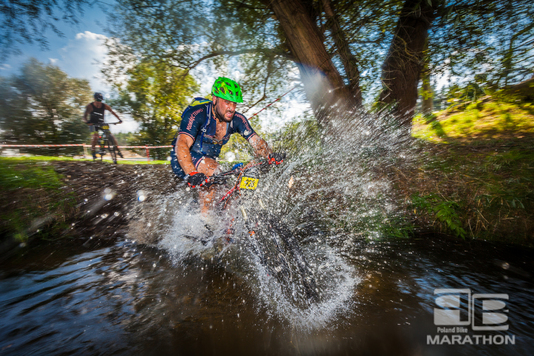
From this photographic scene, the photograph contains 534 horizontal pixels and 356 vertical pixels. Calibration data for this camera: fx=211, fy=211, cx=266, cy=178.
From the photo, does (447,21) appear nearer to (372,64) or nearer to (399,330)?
(372,64)

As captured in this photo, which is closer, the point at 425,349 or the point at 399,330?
the point at 425,349

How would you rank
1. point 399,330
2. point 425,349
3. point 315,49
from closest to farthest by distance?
point 425,349, point 399,330, point 315,49

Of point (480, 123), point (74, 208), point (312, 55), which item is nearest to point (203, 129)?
point (312, 55)

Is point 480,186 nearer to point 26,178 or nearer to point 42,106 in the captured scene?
point 26,178

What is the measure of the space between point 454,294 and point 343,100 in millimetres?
4310

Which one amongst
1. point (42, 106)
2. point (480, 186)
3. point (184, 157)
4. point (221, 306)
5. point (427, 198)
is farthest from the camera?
point (42, 106)

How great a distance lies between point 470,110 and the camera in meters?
7.11

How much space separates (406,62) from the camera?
513cm

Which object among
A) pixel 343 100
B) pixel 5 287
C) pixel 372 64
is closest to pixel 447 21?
pixel 372 64

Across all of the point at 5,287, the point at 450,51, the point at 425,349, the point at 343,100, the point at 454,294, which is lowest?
the point at 454,294

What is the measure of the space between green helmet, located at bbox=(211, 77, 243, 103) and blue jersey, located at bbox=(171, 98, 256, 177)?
0.36 m

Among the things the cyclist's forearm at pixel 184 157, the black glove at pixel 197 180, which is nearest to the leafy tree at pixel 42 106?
the cyclist's forearm at pixel 184 157

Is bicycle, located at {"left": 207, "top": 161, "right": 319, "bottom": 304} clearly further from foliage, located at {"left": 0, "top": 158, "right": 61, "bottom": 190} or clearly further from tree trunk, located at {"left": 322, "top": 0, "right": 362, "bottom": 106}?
foliage, located at {"left": 0, "top": 158, "right": 61, "bottom": 190}

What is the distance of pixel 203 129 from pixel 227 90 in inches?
32.9
